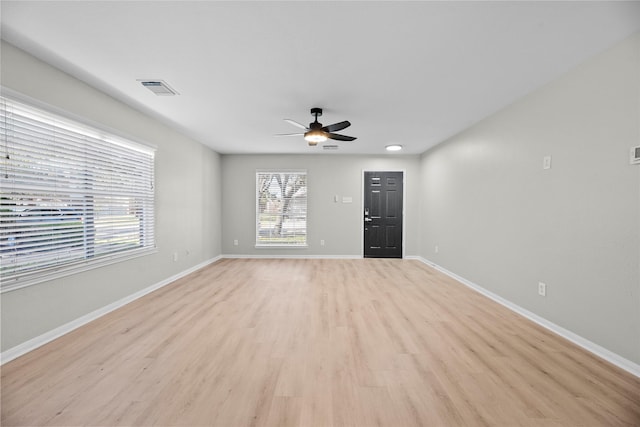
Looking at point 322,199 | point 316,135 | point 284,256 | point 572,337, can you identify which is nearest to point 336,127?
point 316,135

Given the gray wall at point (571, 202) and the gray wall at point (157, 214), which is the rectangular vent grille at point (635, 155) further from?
the gray wall at point (157, 214)

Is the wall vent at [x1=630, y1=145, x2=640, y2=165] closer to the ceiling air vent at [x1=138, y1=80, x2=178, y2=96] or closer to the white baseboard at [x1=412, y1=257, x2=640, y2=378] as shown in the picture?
the white baseboard at [x1=412, y1=257, x2=640, y2=378]

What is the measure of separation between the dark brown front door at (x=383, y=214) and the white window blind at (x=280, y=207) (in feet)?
5.12

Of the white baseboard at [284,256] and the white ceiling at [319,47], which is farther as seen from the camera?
the white baseboard at [284,256]

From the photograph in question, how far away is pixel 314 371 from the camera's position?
1890 millimetres

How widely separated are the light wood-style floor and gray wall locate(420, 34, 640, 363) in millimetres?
393

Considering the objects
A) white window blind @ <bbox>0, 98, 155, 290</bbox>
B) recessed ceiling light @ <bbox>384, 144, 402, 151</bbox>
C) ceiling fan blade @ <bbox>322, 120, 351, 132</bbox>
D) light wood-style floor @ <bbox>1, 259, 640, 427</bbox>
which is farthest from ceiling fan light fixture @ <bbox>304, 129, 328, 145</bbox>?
recessed ceiling light @ <bbox>384, 144, 402, 151</bbox>

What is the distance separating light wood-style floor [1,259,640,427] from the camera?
1.50 m

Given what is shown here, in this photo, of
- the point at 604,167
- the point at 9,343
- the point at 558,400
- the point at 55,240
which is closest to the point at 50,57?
the point at 55,240

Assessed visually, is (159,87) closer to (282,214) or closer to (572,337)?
(282,214)

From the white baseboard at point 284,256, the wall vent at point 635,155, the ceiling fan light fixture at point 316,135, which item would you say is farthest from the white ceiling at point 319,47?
the white baseboard at point 284,256

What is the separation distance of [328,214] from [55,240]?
469cm

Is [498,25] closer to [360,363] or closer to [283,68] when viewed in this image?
[283,68]

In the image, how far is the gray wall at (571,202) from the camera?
77.4 inches
